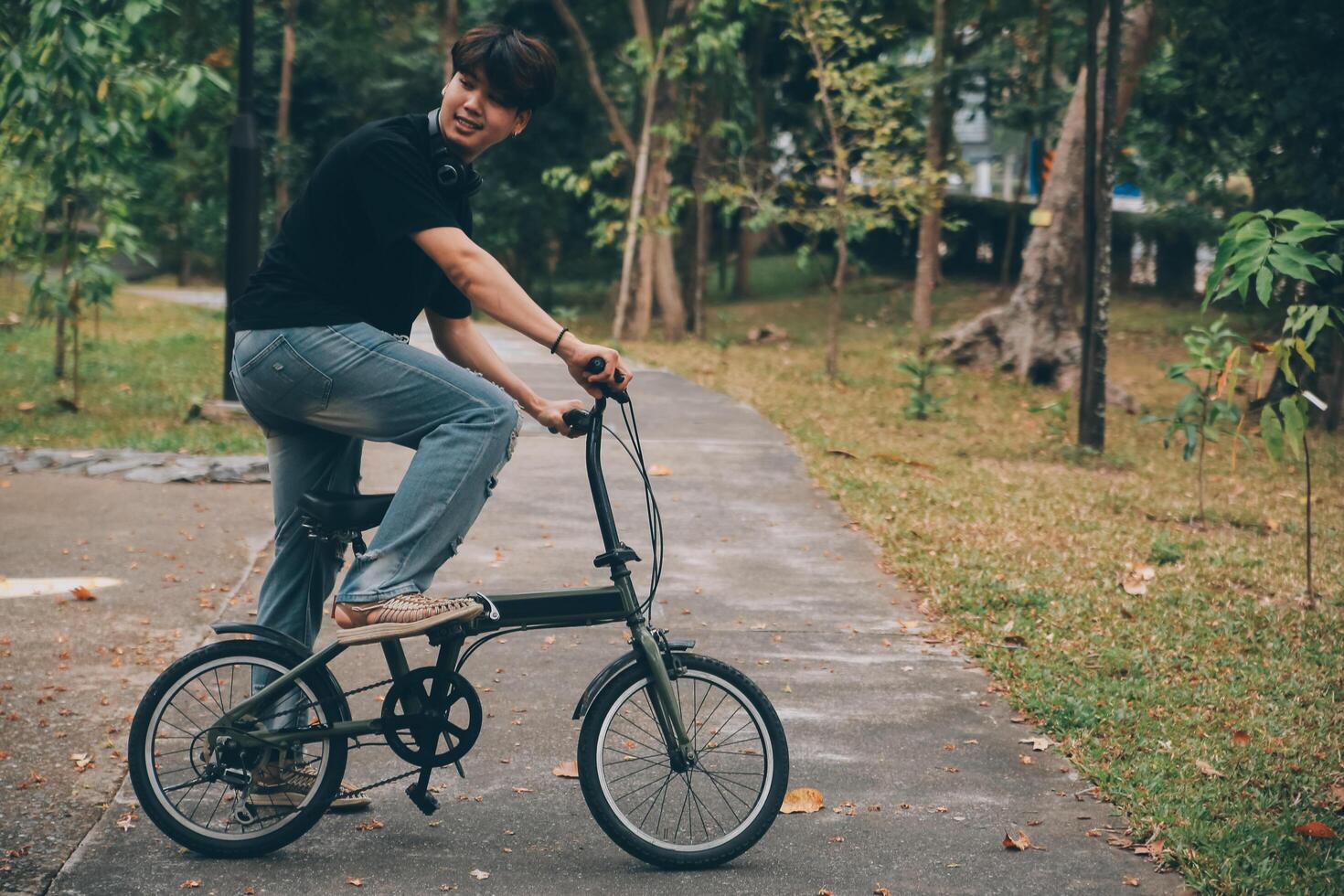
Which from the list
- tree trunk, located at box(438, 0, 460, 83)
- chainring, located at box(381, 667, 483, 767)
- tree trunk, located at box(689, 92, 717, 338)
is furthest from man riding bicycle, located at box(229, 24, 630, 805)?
tree trunk, located at box(438, 0, 460, 83)

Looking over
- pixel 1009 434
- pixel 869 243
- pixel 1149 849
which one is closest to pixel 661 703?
pixel 1149 849

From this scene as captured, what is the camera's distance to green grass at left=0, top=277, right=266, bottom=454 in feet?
34.7

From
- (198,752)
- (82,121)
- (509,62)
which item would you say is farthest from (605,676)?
(82,121)

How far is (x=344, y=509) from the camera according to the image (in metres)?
3.69

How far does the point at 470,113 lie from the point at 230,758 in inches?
69.3

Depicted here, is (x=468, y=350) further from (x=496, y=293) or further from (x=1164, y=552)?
(x=1164, y=552)

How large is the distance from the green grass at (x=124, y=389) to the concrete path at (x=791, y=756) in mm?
2748

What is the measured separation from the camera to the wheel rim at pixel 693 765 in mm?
3760

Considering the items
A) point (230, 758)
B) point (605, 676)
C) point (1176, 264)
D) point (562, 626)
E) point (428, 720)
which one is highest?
point (1176, 264)

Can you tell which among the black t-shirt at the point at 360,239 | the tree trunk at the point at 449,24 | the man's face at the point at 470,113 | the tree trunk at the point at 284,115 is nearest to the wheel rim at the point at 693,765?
the black t-shirt at the point at 360,239

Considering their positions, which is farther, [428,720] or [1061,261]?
[1061,261]

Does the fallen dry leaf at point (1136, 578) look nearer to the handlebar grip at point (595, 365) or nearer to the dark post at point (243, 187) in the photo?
the handlebar grip at point (595, 365)

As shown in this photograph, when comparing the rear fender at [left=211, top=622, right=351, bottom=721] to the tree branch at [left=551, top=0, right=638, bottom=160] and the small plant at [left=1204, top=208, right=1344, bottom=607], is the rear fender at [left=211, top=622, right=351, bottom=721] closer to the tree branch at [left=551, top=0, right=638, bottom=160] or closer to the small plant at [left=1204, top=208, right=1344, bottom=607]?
the small plant at [left=1204, top=208, right=1344, bottom=607]

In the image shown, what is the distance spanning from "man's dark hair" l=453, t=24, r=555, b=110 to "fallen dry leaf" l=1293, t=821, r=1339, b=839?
2793 millimetres
